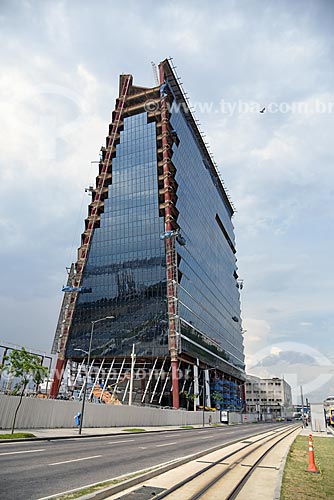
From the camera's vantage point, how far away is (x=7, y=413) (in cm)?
2711

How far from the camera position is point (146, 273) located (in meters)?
86.1

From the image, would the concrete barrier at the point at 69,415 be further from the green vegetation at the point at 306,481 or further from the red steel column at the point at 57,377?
the red steel column at the point at 57,377

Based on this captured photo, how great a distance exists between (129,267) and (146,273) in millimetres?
5217

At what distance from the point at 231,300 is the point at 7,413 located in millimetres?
129413

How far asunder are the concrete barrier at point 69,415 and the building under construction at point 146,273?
82.1ft

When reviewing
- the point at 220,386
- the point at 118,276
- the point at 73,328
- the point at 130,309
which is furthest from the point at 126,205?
the point at 220,386

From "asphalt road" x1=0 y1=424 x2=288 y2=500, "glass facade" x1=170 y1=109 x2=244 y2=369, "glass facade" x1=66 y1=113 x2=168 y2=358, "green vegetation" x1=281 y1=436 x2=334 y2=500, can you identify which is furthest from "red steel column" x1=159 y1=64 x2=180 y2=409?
"green vegetation" x1=281 y1=436 x2=334 y2=500

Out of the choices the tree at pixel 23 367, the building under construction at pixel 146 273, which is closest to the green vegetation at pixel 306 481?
the tree at pixel 23 367

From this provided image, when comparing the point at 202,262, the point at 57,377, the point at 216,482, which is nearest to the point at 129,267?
the point at 202,262

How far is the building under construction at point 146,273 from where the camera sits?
83.1m

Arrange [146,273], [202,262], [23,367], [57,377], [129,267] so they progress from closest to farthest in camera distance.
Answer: [23,367] < [146,273] < [57,377] < [129,267] < [202,262]

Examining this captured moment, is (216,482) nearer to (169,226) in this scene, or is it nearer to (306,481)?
(306,481)

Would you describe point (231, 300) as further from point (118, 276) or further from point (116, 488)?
point (116, 488)

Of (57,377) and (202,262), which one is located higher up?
(202,262)
